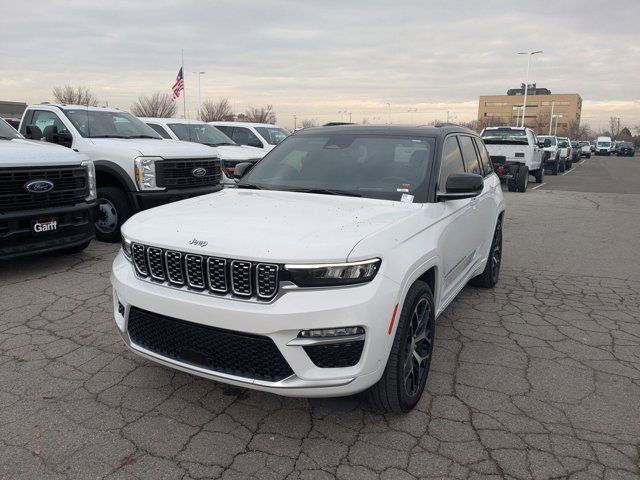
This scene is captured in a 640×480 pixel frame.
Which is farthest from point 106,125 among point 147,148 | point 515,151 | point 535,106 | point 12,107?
point 535,106

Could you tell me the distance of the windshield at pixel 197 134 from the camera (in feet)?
39.6

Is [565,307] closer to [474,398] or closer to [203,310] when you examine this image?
[474,398]

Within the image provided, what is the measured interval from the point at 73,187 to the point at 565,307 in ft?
18.3

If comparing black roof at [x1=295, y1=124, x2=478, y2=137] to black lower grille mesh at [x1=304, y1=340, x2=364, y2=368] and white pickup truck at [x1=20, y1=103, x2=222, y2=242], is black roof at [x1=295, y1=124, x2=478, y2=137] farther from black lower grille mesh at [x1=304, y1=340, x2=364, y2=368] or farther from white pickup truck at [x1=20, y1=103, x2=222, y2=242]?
white pickup truck at [x1=20, y1=103, x2=222, y2=242]

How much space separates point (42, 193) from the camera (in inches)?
224

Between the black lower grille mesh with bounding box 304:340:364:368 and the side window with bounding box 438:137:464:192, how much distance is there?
164 cm

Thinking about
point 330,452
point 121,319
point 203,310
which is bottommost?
point 330,452

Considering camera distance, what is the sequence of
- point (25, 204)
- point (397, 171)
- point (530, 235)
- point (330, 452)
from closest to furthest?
point (330, 452) < point (397, 171) < point (25, 204) < point (530, 235)

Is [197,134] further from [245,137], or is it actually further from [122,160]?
[122,160]

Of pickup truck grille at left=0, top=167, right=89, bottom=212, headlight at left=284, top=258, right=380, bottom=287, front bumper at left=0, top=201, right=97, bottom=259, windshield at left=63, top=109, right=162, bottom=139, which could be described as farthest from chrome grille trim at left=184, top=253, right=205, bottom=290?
windshield at left=63, top=109, right=162, bottom=139

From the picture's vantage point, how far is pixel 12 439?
9.24 ft

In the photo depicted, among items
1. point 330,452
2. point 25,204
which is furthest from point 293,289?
point 25,204

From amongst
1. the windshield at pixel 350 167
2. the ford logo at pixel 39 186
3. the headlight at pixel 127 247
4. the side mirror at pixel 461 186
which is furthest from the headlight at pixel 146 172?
the side mirror at pixel 461 186

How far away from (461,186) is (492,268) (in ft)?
7.92
